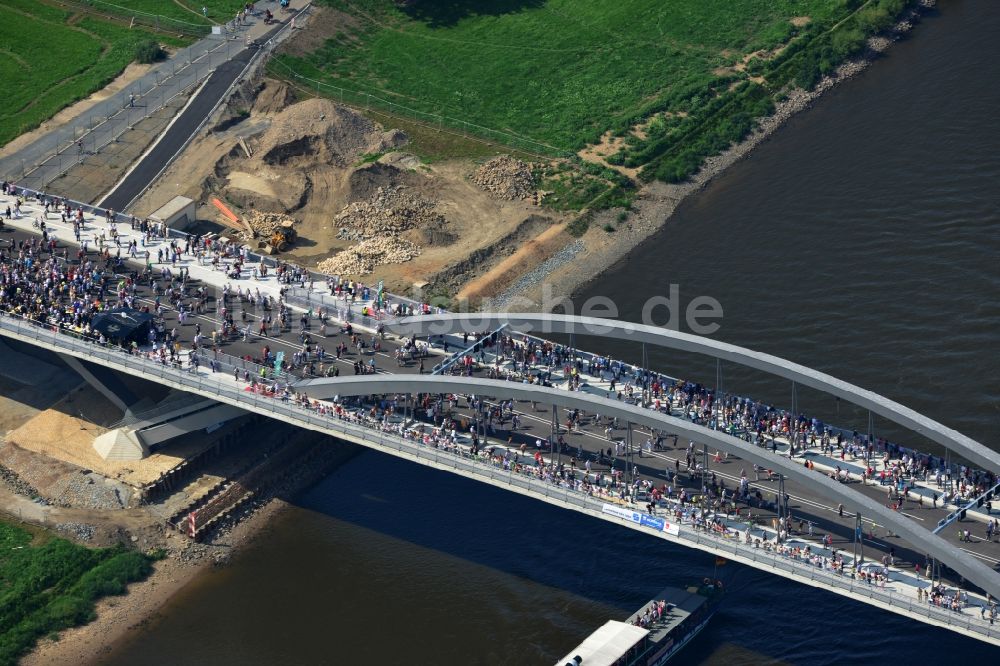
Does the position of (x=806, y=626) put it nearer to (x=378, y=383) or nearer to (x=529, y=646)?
(x=529, y=646)

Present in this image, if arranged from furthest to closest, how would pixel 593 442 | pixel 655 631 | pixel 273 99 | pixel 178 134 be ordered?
pixel 273 99 → pixel 178 134 → pixel 593 442 → pixel 655 631

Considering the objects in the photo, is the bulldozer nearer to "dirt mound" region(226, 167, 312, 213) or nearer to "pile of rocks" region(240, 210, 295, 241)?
"pile of rocks" region(240, 210, 295, 241)

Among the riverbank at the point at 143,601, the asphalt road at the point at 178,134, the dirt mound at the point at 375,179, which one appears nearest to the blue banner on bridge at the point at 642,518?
the riverbank at the point at 143,601

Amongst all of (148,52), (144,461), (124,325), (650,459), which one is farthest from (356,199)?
(650,459)

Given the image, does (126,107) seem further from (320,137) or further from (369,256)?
(369,256)

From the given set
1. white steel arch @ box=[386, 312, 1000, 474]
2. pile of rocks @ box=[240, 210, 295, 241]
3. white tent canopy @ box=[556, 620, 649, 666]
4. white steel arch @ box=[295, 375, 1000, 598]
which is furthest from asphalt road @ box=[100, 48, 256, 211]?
white tent canopy @ box=[556, 620, 649, 666]
